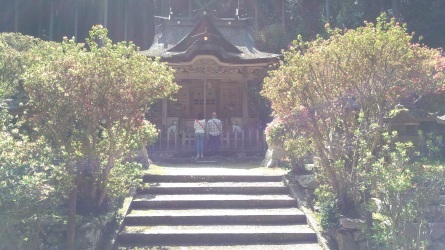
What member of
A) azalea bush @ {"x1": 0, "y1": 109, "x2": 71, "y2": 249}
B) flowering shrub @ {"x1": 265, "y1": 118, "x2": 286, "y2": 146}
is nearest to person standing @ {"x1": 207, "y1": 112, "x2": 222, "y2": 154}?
flowering shrub @ {"x1": 265, "y1": 118, "x2": 286, "y2": 146}

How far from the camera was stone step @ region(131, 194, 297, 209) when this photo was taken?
320 inches

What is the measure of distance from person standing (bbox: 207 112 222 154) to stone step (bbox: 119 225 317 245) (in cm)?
648

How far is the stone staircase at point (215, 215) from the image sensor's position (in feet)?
23.1

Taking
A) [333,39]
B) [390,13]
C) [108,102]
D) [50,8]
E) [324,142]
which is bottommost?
[324,142]

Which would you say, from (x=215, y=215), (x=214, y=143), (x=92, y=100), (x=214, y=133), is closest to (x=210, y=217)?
(x=215, y=215)

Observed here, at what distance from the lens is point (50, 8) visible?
30.1 metres

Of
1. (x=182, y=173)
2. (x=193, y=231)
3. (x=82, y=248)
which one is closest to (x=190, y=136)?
(x=182, y=173)

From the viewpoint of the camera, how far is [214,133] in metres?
13.6

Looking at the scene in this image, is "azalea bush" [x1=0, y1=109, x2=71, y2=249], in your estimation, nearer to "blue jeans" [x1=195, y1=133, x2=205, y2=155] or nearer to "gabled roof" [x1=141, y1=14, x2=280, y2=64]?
"blue jeans" [x1=195, y1=133, x2=205, y2=155]

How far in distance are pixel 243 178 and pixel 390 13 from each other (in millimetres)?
16839

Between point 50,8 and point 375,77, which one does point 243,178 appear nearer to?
point 375,77

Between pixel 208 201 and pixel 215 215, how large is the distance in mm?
Result: 563

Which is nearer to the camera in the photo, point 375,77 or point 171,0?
point 375,77

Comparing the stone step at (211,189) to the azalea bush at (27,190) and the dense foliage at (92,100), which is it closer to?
the dense foliage at (92,100)
